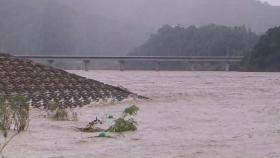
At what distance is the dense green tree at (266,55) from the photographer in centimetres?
5556

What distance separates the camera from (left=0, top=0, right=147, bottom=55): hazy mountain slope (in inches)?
3622

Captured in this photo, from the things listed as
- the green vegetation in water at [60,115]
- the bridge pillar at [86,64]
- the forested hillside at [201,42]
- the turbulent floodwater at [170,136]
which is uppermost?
the forested hillside at [201,42]

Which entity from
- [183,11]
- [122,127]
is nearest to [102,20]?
[183,11]

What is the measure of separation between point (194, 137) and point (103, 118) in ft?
13.0

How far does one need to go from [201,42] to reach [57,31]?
3137 centimetres

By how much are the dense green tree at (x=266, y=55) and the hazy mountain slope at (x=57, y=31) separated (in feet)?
120

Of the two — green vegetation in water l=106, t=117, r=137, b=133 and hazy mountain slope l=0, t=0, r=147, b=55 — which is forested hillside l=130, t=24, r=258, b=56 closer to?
hazy mountain slope l=0, t=0, r=147, b=55

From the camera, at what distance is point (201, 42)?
75.6m

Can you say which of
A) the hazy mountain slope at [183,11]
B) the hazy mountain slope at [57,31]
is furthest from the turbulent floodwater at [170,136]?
the hazy mountain slope at [183,11]

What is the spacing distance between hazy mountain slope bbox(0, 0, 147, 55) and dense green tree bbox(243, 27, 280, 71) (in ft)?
120

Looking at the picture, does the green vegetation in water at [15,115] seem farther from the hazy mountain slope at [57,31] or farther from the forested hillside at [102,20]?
the hazy mountain slope at [57,31]

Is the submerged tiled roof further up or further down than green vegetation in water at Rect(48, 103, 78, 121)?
further up

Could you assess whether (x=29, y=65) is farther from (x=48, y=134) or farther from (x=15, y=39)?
(x=15, y=39)

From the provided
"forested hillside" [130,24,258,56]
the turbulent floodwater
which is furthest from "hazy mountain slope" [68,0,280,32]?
the turbulent floodwater
